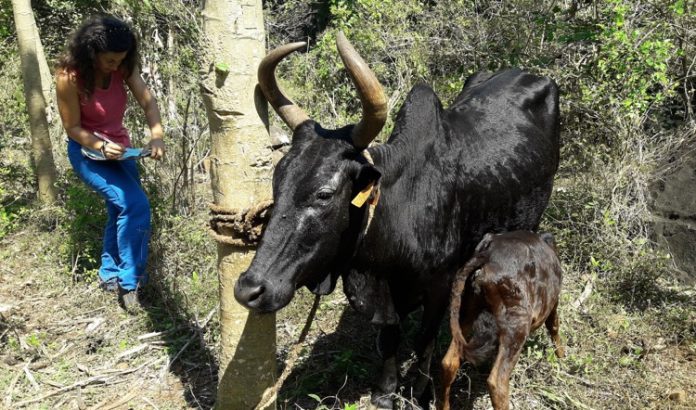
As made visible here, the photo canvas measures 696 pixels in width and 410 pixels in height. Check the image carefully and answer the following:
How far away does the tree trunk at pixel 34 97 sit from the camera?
5.88m

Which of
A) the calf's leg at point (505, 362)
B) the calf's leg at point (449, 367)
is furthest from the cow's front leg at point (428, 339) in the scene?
the calf's leg at point (505, 362)

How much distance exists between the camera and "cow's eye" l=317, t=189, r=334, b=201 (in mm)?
2801

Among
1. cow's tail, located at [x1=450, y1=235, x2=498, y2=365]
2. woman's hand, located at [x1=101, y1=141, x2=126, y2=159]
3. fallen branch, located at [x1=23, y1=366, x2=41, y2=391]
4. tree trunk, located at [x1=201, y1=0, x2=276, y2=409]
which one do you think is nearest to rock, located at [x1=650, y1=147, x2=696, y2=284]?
cow's tail, located at [x1=450, y1=235, x2=498, y2=365]

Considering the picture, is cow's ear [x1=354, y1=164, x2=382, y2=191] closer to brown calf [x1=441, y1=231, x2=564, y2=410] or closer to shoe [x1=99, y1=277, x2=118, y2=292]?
brown calf [x1=441, y1=231, x2=564, y2=410]

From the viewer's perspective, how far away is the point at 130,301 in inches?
179

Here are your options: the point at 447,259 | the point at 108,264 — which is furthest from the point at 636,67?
the point at 108,264

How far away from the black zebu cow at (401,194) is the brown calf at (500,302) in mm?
310

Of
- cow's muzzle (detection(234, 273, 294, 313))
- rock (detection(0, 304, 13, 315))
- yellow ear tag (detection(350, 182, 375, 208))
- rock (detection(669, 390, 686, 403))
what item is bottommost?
rock (detection(0, 304, 13, 315))

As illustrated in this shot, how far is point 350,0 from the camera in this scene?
9445mm

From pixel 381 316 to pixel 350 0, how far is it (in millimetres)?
7116

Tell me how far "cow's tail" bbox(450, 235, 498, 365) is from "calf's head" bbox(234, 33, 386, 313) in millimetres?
666

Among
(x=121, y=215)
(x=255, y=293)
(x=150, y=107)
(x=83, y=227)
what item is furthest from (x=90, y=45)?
(x=255, y=293)

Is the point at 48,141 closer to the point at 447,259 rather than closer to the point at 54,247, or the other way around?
the point at 54,247

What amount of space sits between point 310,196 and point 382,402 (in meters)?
1.51
